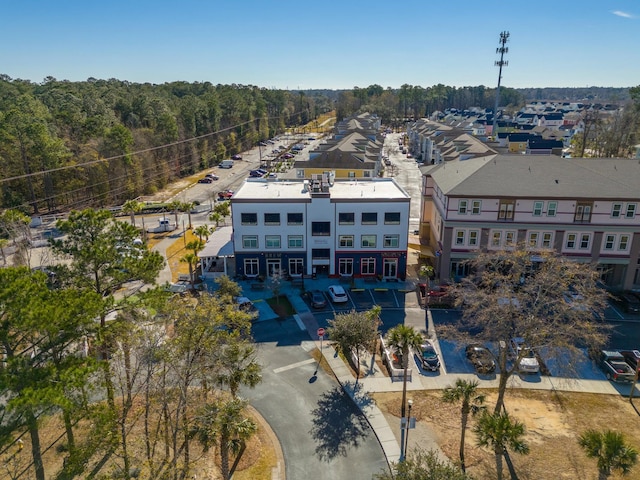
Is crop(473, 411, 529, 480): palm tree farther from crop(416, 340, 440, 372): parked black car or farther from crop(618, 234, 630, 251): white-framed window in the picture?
crop(618, 234, 630, 251): white-framed window

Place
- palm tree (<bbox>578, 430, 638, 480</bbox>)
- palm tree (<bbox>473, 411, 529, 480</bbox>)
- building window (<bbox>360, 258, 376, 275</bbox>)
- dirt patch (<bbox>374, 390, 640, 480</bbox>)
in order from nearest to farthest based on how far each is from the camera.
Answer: palm tree (<bbox>578, 430, 638, 480</bbox>) < palm tree (<bbox>473, 411, 529, 480</bbox>) < dirt patch (<bbox>374, 390, 640, 480</bbox>) < building window (<bbox>360, 258, 376, 275</bbox>)

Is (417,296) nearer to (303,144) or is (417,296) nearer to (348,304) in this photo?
(348,304)

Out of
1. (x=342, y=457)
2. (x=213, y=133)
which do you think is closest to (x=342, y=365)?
(x=342, y=457)

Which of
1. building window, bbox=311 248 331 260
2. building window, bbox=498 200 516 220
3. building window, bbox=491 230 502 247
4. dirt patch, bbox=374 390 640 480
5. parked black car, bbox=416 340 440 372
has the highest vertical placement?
building window, bbox=498 200 516 220

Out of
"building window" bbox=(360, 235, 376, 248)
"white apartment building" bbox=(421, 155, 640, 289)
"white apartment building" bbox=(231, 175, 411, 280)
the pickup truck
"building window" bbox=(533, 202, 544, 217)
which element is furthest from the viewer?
"building window" bbox=(360, 235, 376, 248)

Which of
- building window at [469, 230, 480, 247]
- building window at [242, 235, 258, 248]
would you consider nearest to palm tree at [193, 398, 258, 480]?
building window at [242, 235, 258, 248]

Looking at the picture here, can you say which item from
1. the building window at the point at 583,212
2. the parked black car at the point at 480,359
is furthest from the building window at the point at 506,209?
the parked black car at the point at 480,359

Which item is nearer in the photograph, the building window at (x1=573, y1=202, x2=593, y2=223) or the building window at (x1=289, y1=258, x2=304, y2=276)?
the building window at (x1=573, y1=202, x2=593, y2=223)
